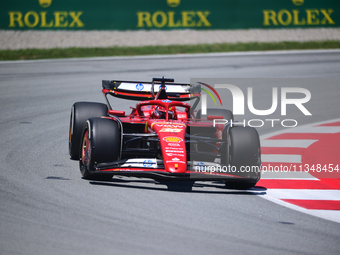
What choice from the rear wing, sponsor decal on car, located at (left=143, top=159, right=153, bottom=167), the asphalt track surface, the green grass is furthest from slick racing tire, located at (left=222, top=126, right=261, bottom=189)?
the green grass

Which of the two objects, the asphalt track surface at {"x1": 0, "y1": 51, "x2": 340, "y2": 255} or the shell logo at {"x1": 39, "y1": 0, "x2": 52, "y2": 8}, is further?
the shell logo at {"x1": 39, "y1": 0, "x2": 52, "y2": 8}

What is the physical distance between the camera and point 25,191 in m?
7.30

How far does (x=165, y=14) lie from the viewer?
24531mm

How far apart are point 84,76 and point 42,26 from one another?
652cm

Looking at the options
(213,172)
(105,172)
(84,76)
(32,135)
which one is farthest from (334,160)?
(84,76)

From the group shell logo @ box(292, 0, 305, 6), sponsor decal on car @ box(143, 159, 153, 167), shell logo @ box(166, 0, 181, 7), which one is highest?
shell logo @ box(292, 0, 305, 6)

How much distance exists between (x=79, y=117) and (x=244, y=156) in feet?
8.11

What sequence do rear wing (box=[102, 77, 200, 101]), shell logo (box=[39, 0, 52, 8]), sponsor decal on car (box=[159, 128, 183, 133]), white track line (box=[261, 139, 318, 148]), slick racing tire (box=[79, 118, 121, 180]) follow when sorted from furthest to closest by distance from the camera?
shell logo (box=[39, 0, 52, 8]), white track line (box=[261, 139, 318, 148]), rear wing (box=[102, 77, 200, 101]), sponsor decal on car (box=[159, 128, 183, 133]), slick racing tire (box=[79, 118, 121, 180])

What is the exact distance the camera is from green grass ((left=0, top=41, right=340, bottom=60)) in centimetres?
2134

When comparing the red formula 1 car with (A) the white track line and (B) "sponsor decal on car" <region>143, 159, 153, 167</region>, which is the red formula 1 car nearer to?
(B) "sponsor decal on car" <region>143, 159, 153, 167</region>

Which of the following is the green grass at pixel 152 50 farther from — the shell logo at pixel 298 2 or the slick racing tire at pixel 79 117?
the slick racing tire at pixel 79 117

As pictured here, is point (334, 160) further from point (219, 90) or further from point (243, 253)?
point (219, 90)

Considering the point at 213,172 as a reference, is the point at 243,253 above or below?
below

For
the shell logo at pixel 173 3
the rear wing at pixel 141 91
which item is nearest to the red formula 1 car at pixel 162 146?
the rear wing at pixel 141 91
